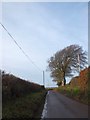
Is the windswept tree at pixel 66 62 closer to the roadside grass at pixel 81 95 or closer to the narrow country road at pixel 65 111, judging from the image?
the roadside grass at pixel 81 95

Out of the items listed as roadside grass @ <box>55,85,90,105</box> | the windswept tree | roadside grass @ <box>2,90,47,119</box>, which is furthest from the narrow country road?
the windswept tree

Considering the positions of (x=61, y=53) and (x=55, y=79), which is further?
(x=55, y=79)

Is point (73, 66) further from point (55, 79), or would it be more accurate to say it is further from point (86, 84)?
point (86, 84)

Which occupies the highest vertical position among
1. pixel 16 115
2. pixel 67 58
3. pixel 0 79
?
pixel 67 58

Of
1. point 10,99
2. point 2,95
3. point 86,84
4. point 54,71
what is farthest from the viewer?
point 54,71

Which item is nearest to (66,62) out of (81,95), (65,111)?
(81,95)

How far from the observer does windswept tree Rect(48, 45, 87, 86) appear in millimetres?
73300

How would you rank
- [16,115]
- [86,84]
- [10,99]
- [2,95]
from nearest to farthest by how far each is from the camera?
[16,115], [2,95], [10,99], [86,84]

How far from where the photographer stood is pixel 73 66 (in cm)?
7562

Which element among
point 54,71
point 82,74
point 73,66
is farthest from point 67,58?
point 82,74

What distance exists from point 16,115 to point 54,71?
69100 millimetres

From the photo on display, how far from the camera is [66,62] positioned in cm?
7600

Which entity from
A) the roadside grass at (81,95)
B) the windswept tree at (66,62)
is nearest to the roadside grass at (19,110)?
the roadside grass at (81,95)

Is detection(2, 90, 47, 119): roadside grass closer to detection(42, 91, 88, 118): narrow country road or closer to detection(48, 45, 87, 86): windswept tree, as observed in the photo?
detection(42, 91, 88, 118): narrow country road
